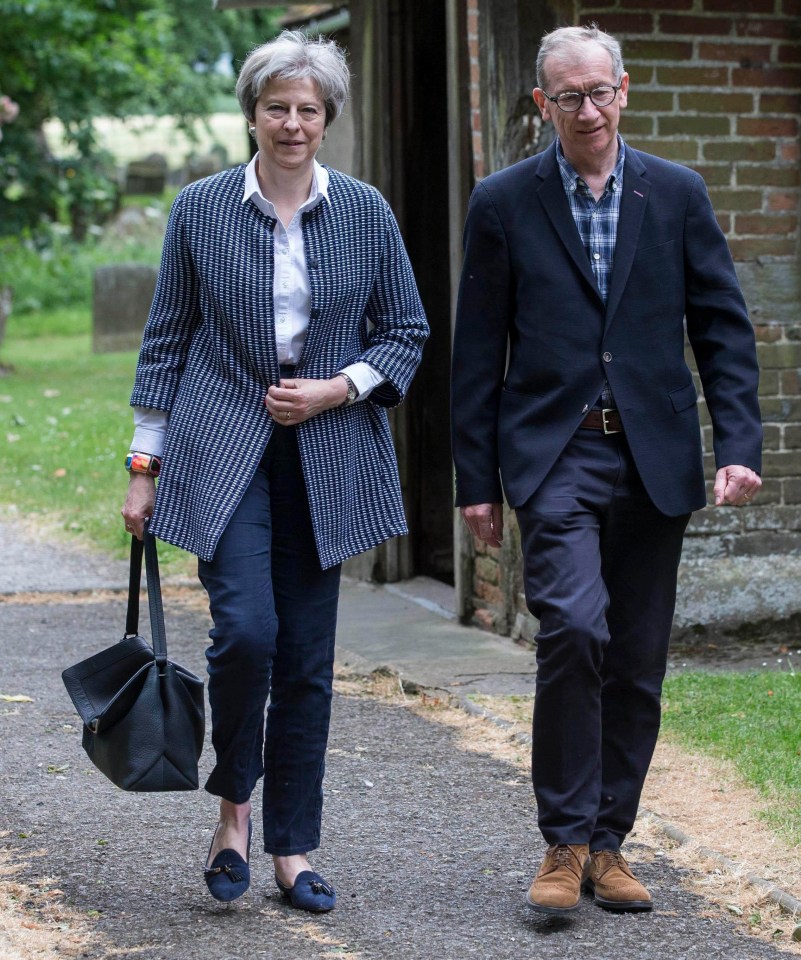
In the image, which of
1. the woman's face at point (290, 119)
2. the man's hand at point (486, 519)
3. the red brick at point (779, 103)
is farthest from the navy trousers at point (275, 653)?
the red brick at point (779, 103)

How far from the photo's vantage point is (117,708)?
12.0 feet

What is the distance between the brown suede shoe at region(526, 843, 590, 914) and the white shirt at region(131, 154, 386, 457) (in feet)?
3.82

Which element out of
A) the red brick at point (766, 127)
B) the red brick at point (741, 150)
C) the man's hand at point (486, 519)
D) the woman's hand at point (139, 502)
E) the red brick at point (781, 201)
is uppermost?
the red brick at point (766, 127)

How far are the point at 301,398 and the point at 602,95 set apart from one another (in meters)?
0.98

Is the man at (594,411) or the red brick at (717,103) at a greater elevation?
the red brick at (717,103)

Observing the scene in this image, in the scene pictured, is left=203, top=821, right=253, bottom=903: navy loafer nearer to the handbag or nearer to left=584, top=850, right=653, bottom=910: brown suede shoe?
the handbag

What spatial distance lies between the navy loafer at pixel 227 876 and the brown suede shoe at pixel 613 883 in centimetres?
84

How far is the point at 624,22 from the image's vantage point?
6.37 metres

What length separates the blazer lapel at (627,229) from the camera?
3773 mm

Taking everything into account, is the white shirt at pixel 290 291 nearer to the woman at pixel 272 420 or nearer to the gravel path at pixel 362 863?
the woman at pixel 272 420

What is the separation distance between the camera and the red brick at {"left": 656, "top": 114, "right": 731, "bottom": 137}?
6.47 meters

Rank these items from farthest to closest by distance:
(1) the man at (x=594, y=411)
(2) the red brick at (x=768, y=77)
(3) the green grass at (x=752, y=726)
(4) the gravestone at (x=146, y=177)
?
Result: (4) the gravestone at (x=146, y=177) < (2) the red brick at (x=768, y=77) < (3) the green grass at (x=752, y=726) < (1) the man at (x=594, y=411)

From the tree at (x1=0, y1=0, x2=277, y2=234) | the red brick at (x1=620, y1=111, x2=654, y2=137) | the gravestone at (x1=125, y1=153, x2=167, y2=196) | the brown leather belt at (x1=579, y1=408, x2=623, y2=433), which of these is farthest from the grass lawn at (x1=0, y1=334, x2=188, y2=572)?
the gravestone at (x1=125, y1=153, x2=167, y2=196)

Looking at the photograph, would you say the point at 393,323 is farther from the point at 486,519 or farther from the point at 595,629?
the point at 595,629
